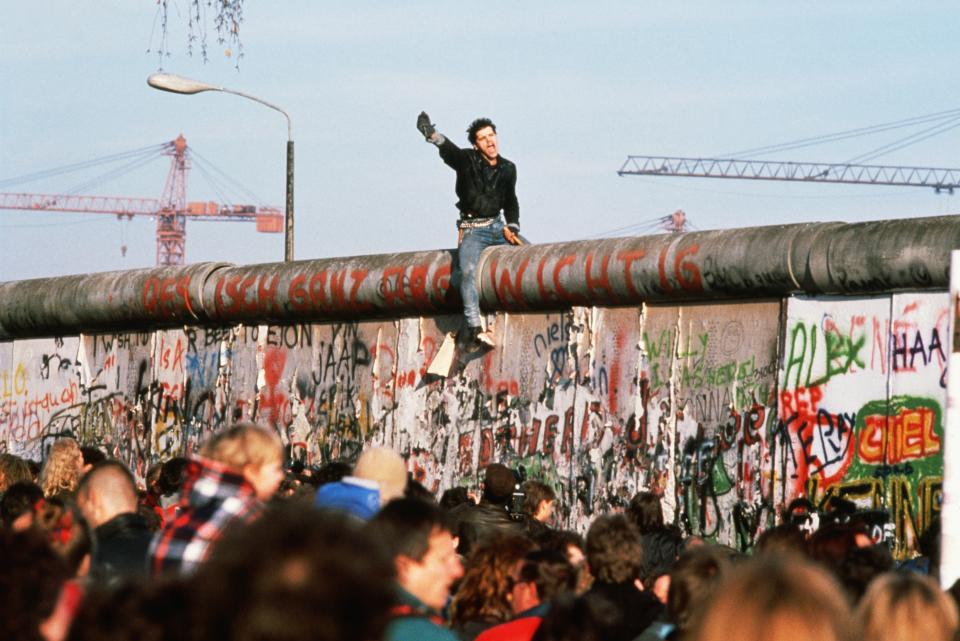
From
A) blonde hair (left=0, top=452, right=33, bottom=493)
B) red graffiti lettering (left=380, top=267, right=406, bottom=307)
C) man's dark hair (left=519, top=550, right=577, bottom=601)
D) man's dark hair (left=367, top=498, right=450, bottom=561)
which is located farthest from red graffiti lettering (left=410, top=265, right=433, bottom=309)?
Result: man's dark hair (left=367, top=498, right=450, bottom=561)

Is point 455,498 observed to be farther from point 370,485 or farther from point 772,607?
point 772,607

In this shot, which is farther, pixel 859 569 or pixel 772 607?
pixel 859 569

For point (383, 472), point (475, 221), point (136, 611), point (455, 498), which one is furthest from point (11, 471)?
point (136, 611)

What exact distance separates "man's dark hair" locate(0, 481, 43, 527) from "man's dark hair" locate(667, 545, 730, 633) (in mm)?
4217

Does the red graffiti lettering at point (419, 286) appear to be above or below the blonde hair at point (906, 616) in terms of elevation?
above

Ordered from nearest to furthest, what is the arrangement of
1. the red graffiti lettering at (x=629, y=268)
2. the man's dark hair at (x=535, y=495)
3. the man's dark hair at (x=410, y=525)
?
1. the man's dark hair at (x=410, y=525)
2. the man's dark hair at (x=535, y=495)
3. the red graffiti lettering at (x=629, y=268)

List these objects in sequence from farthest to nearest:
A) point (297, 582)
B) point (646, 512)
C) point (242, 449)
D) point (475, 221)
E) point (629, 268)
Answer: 1. point (475, 221)
2. point (629, 268)
3. point (646, 512)
4. point (242, 449)
5. point (297, 582)

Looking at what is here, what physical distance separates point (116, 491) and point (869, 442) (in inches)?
276

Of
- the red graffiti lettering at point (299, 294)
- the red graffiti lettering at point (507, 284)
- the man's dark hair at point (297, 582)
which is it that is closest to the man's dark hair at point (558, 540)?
the man's dark hair at point (297, 582)

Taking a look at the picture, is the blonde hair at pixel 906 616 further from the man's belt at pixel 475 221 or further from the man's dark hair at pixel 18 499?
the man's belt at pixel 475 221

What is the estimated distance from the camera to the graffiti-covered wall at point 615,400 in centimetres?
1322

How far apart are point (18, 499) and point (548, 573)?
3760 mm

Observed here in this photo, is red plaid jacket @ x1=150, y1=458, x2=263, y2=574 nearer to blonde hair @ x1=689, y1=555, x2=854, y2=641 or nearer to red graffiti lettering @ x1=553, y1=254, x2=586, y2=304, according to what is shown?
blonde hair @ x1=689, y1=555, x2=854, y2=641

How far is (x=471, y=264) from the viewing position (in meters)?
17.3
